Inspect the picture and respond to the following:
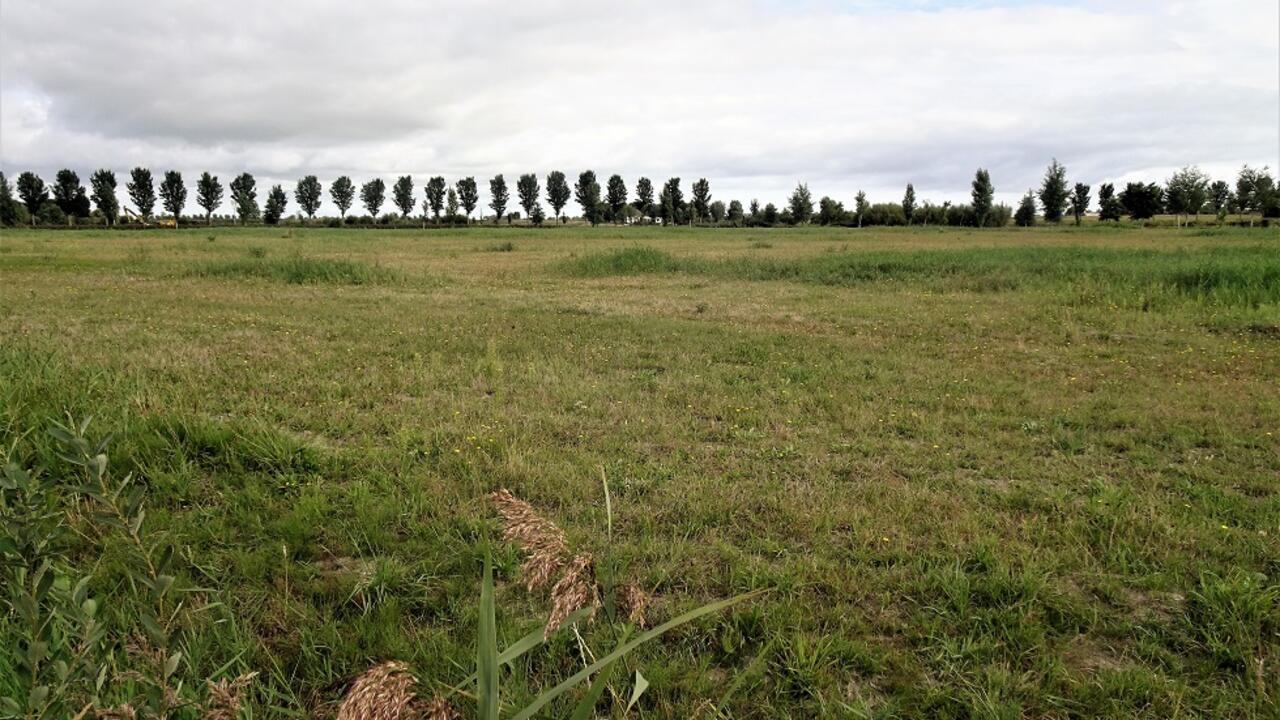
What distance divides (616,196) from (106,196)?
74942 millimetres

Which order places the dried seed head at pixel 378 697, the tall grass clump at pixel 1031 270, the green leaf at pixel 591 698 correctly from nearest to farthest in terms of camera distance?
the green leaf at pixel 591 698 → the dried seed head at pixel 378 697 → the tall grass clump at pixel 1031 270

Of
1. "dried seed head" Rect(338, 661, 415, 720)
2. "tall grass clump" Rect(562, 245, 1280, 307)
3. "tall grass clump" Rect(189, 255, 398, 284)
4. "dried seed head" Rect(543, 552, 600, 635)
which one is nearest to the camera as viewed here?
"dried seed head" Rect(338, 661, 415, 720)

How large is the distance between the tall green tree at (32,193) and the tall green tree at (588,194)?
7285cm

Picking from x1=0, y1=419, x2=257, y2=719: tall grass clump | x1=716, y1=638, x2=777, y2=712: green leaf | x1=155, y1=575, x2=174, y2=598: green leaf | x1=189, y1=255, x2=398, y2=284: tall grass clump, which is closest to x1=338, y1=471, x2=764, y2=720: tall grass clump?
x1=716, y1=638, x2=777, y2=712: green leaf

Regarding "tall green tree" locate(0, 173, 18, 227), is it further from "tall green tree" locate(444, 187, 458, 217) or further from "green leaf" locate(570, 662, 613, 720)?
"green leaf" locate(570, 662, 613, 720)

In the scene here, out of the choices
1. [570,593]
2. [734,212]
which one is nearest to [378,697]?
[570,593]

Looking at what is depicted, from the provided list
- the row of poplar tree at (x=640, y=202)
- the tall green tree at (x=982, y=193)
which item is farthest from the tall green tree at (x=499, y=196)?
the tall green tree at (x=982, y=193)

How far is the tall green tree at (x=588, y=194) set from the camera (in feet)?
355

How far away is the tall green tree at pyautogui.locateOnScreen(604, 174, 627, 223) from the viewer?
122 metres

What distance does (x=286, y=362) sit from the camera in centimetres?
821

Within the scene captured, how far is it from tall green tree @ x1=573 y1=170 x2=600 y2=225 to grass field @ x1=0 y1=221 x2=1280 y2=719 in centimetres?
9988

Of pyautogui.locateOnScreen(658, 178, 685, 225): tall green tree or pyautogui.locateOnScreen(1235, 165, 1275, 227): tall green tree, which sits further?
pyautogui.locateOnScreen(658, 178, 685, 225): tall green tree

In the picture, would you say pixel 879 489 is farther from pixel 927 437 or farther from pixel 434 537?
pixel 434 537

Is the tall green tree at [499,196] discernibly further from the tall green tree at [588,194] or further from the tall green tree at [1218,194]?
the tall green tree at [1218,194]
